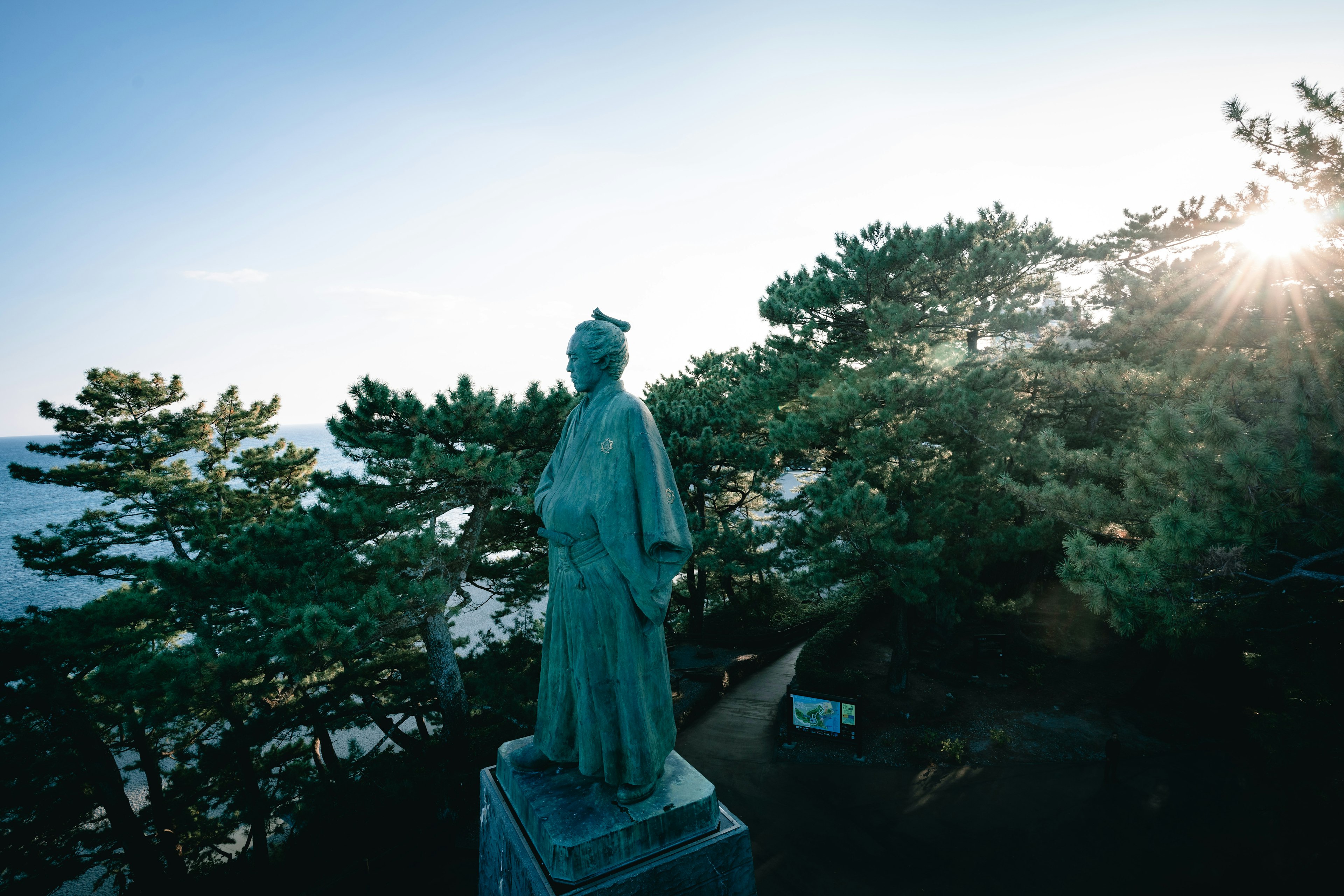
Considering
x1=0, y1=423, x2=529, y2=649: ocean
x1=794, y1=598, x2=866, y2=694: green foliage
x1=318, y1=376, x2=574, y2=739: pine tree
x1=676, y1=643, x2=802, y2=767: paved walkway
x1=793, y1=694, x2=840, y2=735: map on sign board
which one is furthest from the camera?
x1=0, y1=423, x2=529, y2=649: ocean

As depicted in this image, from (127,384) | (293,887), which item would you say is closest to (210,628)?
(293,887)

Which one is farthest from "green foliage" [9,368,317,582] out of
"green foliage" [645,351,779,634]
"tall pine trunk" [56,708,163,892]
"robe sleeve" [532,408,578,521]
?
"robe sleeve" [532,408,578,521]

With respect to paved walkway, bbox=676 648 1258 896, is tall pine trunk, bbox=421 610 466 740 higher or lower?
higher

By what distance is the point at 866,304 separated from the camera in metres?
12.5

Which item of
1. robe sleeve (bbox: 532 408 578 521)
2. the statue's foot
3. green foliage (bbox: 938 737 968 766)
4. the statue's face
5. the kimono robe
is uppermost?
the statue's face

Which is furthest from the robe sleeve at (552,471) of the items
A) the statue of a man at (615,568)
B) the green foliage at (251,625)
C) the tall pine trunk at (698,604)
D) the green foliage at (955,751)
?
the tall pine trunk at (698,604)

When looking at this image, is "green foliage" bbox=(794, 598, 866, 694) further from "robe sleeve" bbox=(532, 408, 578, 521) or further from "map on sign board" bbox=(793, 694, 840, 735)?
"robe sleeve" bbox=(532, 408, 578, 521)

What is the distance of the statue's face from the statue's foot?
210 cm

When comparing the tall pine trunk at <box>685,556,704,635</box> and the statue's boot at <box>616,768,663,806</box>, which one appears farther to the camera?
the tall pine trunk at <box>685,556,704,635</box>

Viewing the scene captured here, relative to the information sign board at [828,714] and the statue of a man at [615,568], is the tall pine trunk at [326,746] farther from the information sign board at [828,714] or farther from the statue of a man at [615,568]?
the statue of a man at [615,568]

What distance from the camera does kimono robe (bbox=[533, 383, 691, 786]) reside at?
273 centimetres

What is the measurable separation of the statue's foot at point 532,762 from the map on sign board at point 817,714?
8660 millimetres

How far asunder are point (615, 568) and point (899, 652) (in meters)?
12.1

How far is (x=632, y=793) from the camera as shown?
2752mm
